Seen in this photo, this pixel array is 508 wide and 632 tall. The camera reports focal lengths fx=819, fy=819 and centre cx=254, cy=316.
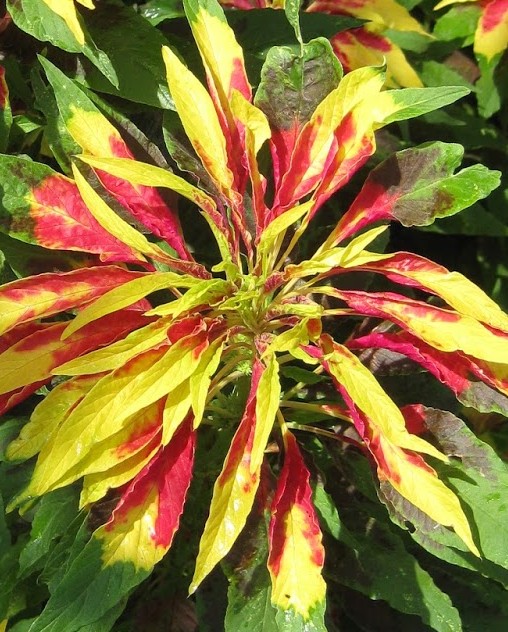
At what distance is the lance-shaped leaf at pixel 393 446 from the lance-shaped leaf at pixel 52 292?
215mm

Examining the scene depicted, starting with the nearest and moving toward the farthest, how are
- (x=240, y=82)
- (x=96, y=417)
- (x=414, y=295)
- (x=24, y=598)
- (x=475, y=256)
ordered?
(x=96, y=417) < (x=240, y=82) < (x=24, y=598) < (x=414, y=295) < (x=475, y=256)

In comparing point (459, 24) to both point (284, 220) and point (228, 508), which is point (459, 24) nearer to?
point (284, 220)

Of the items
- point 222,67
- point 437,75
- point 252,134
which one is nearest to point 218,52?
point 222,67

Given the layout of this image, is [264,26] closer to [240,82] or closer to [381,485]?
[240,82]

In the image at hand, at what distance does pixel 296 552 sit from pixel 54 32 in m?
0.57

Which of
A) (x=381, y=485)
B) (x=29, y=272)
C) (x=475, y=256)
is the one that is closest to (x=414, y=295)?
(x=475, y=256)

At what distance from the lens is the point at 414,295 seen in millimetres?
1216

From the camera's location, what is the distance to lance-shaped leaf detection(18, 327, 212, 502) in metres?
0.70

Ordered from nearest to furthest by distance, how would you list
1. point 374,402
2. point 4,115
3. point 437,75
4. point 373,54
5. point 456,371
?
point 374,402, point 456,371, point 4,115, point 373,54, point 437,75

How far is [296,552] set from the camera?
77cm

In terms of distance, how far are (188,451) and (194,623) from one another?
0.39 m

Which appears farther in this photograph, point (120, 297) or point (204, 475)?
point (204, 475)

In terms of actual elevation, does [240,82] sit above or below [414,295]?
above

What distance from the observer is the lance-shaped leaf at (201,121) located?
78 centimetres
